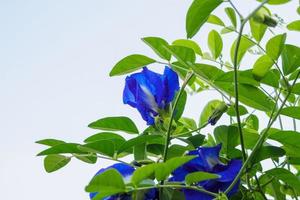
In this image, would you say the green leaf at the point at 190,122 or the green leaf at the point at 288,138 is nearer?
the green leaf at the point at 288,138

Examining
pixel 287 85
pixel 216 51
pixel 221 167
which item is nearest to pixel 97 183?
pixel 221 167

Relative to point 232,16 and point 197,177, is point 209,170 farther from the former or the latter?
point 232,16

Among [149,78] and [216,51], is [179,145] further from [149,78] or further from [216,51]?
[216,51]

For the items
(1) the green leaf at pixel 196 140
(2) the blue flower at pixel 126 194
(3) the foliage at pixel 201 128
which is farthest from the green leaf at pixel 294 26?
(2) the blue flower at pixel 126 194

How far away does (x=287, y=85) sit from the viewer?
660 millimetres

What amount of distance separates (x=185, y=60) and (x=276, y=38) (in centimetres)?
12

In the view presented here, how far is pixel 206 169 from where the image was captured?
610mm

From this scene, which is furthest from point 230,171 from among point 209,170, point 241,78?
point 241,78

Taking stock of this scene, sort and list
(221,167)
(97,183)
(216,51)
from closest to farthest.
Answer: (97,183), (221,167), (216,51)

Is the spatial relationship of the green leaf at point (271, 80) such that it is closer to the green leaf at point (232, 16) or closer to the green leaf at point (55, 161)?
the green leaf at point (232, 16)

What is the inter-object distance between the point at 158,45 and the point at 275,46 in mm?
145

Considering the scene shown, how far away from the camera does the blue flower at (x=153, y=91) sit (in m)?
0.67

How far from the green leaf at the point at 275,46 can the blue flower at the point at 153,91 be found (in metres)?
0.12

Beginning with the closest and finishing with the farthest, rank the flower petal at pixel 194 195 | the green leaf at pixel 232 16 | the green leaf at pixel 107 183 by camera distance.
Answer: the green leaf at pixel 107 183
the flower petal at pixel 194 195
the green leaf at pixel 232 16
